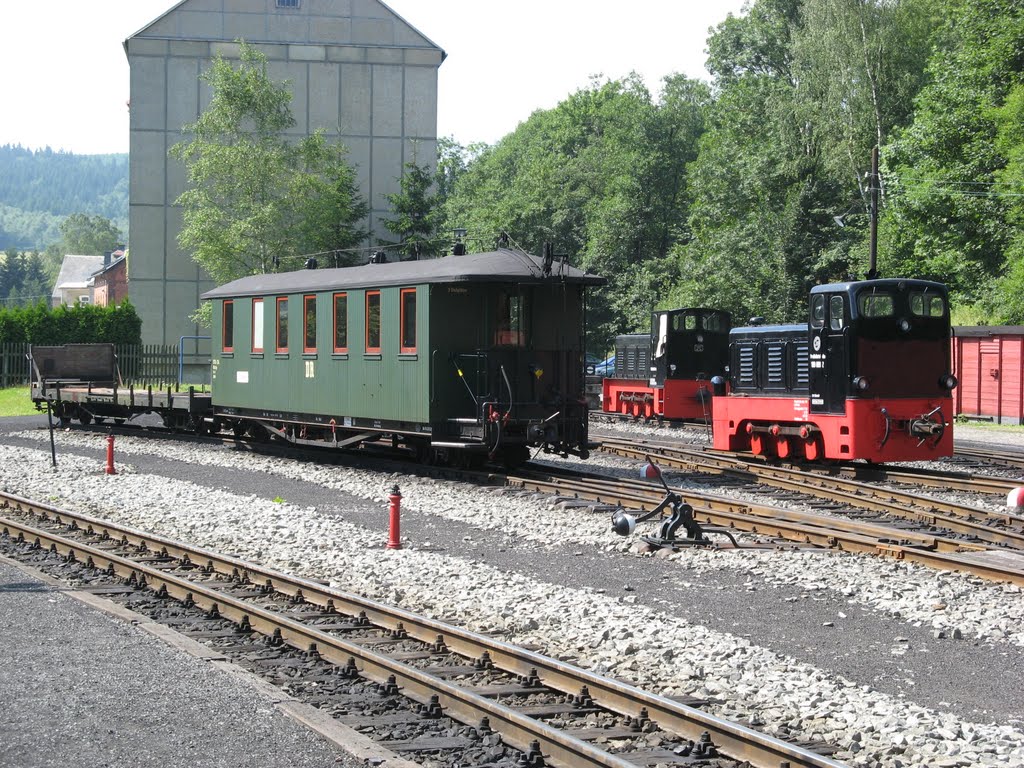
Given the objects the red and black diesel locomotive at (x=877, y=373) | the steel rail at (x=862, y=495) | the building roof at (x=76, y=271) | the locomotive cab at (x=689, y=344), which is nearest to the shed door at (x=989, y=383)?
the locomotive cab at (x=689, y=344)

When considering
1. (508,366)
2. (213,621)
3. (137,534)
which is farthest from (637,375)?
(213,621)

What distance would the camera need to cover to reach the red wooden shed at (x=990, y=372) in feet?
105

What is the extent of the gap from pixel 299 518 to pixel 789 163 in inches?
1503

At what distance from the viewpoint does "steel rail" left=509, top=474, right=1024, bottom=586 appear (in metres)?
10.6

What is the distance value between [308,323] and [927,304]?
34.0 ft

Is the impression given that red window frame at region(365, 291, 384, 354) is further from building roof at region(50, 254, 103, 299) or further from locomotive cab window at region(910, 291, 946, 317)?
building roof at region(50, 254, 103, 299)

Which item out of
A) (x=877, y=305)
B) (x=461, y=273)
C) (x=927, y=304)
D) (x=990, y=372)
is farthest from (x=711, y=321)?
(x=461, y=273)

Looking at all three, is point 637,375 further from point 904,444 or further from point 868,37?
point 868,37

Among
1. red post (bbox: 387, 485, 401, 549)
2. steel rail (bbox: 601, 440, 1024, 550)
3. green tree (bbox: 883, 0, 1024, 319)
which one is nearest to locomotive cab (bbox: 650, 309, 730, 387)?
steel rail (bbox: 601, 440, 1024, 550)

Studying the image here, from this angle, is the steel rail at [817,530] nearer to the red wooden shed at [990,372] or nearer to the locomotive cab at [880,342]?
the locomotive cab at [880,342]

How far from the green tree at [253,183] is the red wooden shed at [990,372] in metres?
25.7

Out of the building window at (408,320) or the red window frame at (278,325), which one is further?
the red window frame at (278,325)

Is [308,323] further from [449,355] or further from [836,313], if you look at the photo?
[836,313]

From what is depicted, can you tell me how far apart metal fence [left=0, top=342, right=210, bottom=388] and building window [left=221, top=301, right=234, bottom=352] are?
22382 mm
